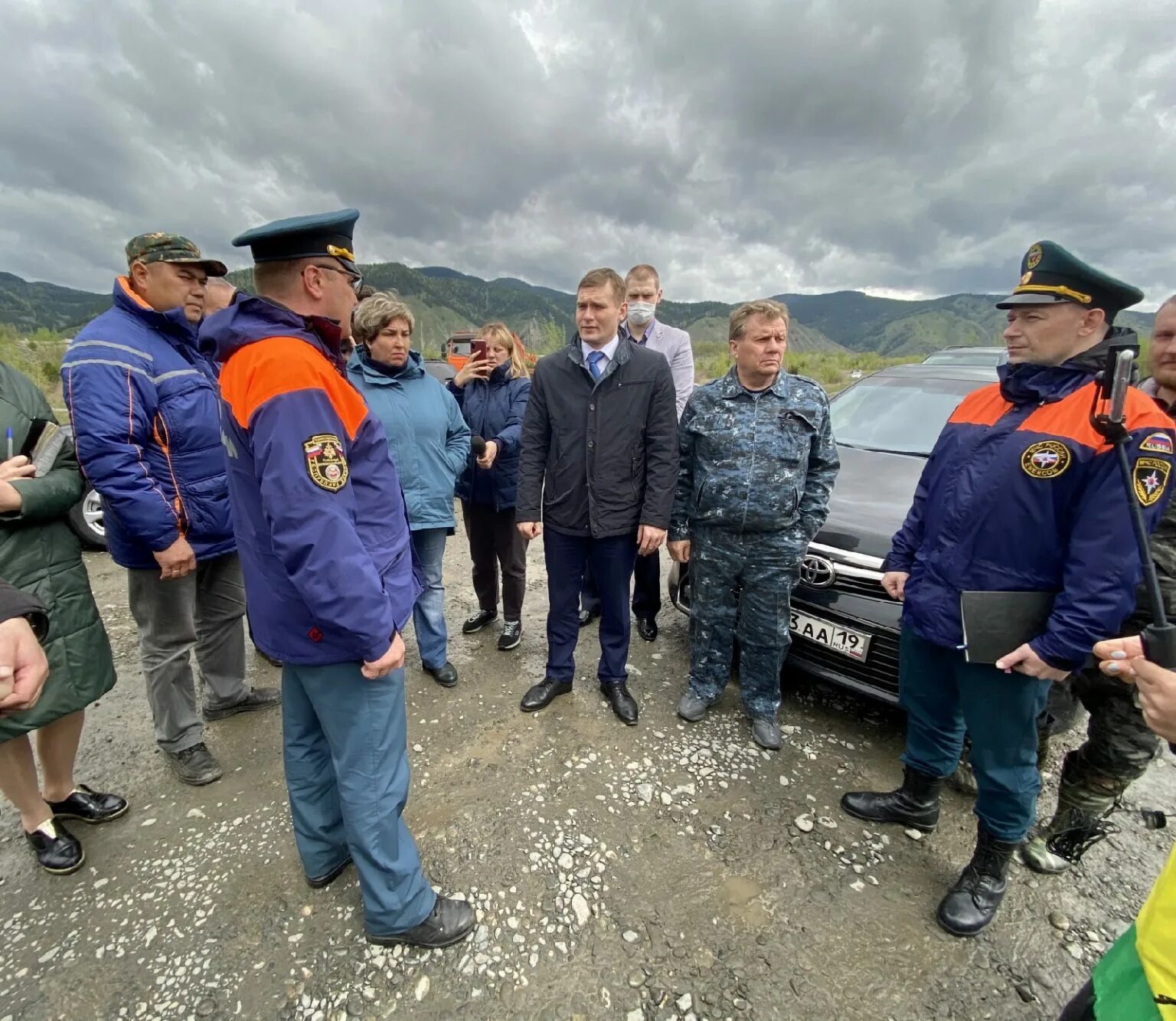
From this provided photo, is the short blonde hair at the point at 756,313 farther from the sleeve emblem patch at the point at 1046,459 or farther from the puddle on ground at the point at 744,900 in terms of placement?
the puddle on ground at the point at 744,900

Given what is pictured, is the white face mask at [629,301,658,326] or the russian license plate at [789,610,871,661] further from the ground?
the white face mask at [629,301,658,326]

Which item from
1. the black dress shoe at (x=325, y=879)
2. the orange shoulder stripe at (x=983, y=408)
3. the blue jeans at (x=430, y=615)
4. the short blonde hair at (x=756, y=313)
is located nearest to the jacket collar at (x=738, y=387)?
the short blonde hair at (x=756, y=313)

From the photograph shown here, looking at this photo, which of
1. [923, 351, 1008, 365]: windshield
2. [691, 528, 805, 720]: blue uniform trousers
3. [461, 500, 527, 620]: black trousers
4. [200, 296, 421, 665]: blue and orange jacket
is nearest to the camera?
[200, 296, 421, 665]: blue and orange jacket

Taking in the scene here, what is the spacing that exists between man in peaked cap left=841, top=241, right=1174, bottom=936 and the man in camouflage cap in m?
0.61

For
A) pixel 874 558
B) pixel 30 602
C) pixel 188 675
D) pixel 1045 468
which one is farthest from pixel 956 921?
pixel 188 675

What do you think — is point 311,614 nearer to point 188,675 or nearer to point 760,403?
point 188,675

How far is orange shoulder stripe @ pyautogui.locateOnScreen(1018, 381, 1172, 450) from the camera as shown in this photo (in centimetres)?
162

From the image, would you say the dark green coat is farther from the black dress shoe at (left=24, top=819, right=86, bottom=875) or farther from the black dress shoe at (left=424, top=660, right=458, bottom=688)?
the black dress shoe at (left=424, top=660, right=458, bottom=688)

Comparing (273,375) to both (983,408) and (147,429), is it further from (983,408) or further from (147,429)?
(983,408)

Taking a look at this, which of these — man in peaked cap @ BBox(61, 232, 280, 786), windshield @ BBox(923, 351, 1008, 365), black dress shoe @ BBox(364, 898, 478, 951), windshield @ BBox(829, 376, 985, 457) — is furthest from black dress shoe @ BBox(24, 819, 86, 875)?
windshield @ BBox(923, 351, 1008, 365)

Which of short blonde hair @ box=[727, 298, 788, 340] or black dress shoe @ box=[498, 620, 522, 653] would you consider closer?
short blonde hair @ box=[727, 298, 788, 340]

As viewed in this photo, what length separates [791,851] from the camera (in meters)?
2.24

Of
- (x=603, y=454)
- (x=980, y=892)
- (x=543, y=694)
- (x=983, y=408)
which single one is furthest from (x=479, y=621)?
(x=983, y=408)

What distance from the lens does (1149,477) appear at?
161 cm
